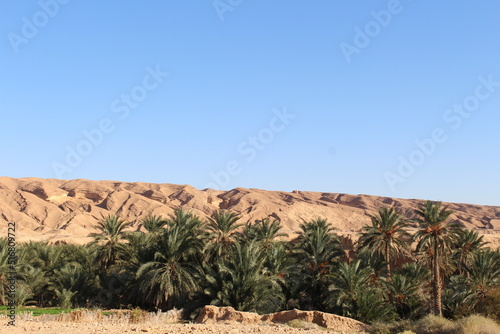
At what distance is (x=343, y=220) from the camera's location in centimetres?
9350

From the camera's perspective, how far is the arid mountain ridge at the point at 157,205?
71.7 m

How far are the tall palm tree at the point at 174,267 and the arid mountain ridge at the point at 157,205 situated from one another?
3689 centimetres

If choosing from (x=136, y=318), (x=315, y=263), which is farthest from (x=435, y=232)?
(x=136, y=318)

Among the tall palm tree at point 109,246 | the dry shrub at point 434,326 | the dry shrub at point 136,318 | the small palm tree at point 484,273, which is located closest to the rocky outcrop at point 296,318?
the dry shrub at point 434,326

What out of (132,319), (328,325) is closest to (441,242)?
(328,325)

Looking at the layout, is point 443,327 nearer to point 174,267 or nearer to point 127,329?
point 127,329

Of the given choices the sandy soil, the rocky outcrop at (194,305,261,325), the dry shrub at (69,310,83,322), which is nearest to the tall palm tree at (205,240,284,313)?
the rocky outcrop at (194,305,261,325)

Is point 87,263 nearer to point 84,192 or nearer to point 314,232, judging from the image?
point 314,232

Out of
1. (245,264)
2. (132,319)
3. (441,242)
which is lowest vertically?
(132,319)

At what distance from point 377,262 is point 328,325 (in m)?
9.05

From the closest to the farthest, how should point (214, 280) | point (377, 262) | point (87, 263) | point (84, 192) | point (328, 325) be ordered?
point (328, 325)
point (214, 280)
point (377, 262)
point (87, 263)
point (84, 192)

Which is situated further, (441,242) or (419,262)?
(419,262)

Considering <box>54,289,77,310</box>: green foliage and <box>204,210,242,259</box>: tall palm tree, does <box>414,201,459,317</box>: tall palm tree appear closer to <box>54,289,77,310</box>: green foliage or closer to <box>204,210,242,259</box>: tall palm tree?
<box>204,210,242,259</box>: tall palm tree

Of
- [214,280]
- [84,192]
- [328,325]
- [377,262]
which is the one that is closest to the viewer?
[328,325]
